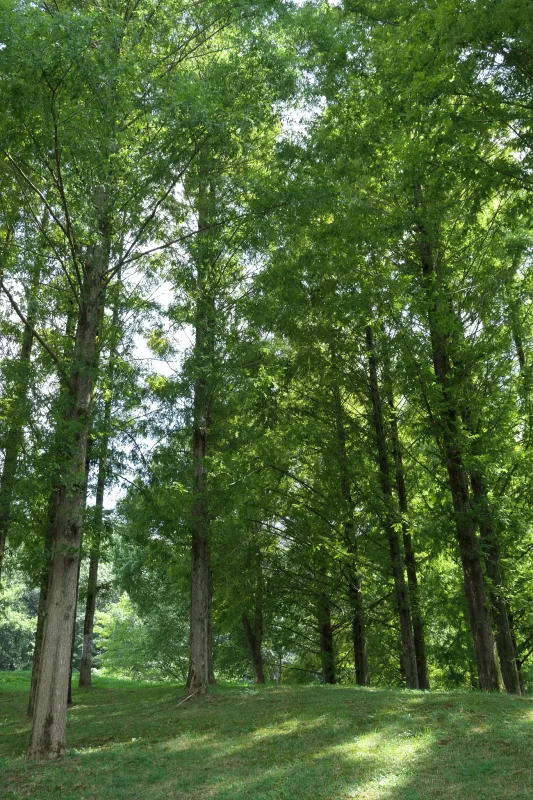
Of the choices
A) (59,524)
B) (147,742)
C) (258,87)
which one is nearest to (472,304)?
(258,87)

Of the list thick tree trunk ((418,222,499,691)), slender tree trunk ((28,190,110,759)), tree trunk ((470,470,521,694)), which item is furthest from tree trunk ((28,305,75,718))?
tree trunk ((470,470,521,694))

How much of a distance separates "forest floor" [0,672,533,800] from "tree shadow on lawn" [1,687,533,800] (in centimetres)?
1

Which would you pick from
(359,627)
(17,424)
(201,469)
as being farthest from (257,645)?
(17,424)

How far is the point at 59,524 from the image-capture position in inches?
335

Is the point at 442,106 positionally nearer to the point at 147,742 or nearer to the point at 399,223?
the point at 399,223

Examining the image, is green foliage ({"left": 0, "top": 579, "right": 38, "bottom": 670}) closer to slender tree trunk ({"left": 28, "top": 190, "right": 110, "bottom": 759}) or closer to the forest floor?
the forest floor

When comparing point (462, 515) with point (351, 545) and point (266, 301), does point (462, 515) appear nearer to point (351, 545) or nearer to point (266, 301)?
point (351, 545)

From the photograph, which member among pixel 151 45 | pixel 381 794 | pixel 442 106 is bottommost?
pixel 381 794

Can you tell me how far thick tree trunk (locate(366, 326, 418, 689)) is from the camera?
1323 cm

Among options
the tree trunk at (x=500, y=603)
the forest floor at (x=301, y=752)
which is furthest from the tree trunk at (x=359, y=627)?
the forest floor at (x=301, y=752)

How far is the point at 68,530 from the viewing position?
845cm

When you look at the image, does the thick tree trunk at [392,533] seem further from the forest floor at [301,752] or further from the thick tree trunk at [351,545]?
the forest floor at [301,752]

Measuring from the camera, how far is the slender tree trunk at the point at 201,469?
37.7ft

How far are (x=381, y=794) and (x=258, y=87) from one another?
29.1 ft
